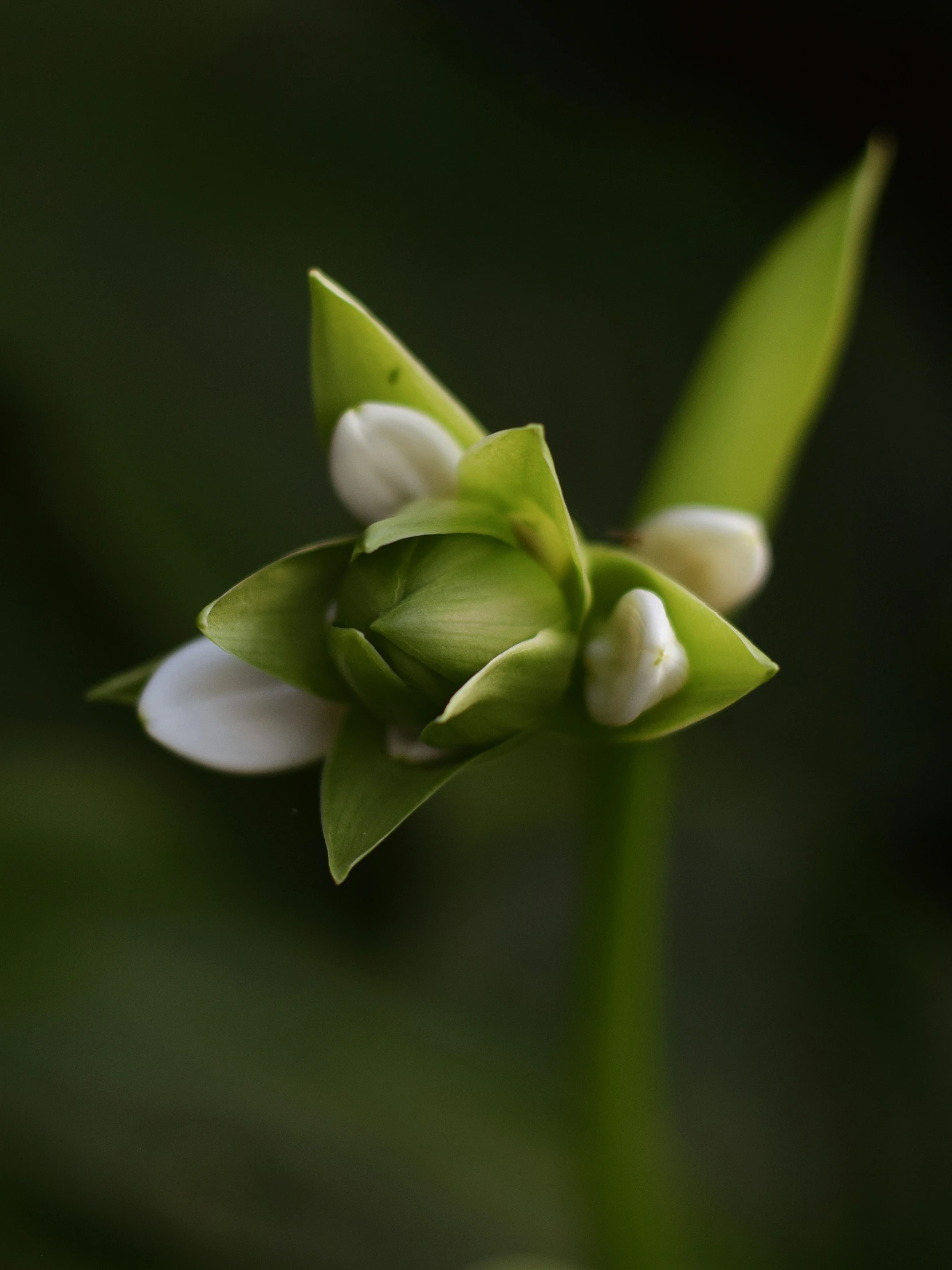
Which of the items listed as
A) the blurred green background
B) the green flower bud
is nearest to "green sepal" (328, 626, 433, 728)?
the green flower bud

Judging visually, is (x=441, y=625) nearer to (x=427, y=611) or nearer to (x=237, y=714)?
(x=427, y=611)

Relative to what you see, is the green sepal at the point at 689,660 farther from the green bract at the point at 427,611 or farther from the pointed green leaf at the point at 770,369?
the pointed green leaf at the point at 770,369

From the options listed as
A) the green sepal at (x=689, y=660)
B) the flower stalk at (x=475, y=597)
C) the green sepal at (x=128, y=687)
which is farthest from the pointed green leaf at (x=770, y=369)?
the green sepal at (x=128, y=687)

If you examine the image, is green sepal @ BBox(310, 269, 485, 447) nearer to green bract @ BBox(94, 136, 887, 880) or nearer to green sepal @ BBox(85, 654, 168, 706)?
green bract @ BBox(94, 136, 887, 880)

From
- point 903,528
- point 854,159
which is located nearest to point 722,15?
point 854,159

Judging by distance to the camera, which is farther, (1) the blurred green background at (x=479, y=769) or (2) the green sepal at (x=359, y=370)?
(1) the blurred green background at (x=479, y=769)

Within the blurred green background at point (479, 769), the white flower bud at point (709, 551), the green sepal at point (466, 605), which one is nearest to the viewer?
the green sepal at point (466, 605)
